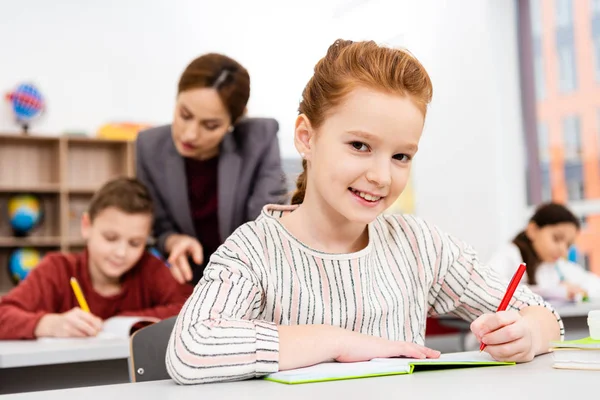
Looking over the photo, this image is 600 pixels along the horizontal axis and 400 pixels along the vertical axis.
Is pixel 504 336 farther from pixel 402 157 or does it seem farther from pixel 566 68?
pixel 566 68

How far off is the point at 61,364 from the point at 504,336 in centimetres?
97

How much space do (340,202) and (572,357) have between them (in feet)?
1.04

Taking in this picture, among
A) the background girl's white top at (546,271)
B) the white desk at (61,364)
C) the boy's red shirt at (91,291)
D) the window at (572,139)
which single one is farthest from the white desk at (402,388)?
the window at (572,139)

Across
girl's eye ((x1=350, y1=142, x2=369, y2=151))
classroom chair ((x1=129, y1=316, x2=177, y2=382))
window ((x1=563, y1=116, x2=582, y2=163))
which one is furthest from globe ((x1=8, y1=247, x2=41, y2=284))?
girl's eye ((x1=350, y1=142, x2=369, y2=151))

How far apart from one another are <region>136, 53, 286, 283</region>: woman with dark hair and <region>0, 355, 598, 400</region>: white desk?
3.22ft

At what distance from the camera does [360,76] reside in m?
0.91

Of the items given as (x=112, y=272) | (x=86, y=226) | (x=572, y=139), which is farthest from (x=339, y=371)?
(x=572, y=139)

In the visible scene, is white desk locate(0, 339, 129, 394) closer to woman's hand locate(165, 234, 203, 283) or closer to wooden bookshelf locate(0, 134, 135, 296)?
woman's hand locate(165, 234, 203, 283)

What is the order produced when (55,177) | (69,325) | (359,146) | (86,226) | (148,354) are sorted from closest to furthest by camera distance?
(359,146) < (148,354) < (69,325) < (86,226) < (55,177)

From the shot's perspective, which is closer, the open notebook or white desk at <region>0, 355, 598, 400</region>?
white desk at <region>0, 355, 598, 400</region>

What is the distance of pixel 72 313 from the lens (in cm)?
166

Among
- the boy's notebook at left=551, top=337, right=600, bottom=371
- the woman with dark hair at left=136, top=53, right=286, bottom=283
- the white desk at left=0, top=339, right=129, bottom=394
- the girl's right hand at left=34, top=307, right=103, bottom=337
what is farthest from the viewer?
the woman with dark hair at left=136, top=53, right=286, bottom=283

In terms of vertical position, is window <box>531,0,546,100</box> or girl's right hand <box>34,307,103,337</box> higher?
window <box>531,0,546,100</box>

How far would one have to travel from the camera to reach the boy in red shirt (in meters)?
1.89
